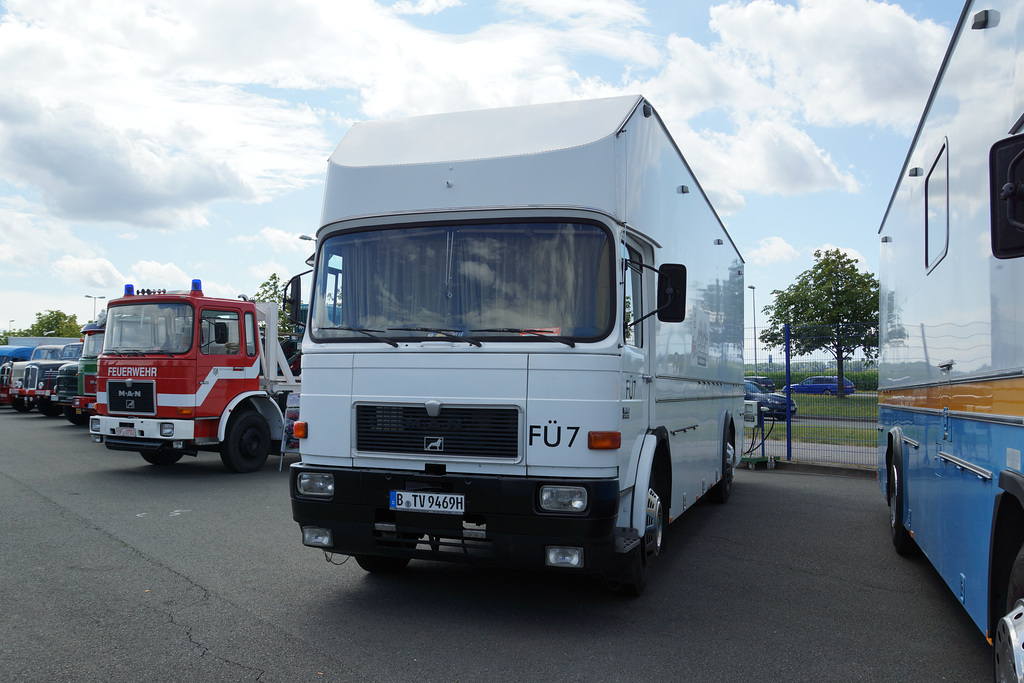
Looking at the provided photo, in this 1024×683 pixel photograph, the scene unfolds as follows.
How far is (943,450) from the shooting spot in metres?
4.99

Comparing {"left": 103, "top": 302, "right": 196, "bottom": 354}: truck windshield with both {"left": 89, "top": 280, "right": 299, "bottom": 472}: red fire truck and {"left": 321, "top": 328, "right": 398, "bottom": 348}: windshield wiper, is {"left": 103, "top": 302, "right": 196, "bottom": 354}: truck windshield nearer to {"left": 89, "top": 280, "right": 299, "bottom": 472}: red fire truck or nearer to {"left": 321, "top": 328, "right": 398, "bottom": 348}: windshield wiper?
{"left": 89, "top": 280, "right": 299, "bottom": 472}: red fire truck

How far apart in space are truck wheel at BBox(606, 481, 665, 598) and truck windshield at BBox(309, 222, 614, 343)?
151 centimetres

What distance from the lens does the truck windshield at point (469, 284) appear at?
5133mm

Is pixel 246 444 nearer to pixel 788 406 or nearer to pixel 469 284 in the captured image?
pixel 469 284

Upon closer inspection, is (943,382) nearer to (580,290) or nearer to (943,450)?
(943,450)

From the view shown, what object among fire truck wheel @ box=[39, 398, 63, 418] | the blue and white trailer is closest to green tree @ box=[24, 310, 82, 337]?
fire truck wheel @ box=[39, 398, 63, 418]

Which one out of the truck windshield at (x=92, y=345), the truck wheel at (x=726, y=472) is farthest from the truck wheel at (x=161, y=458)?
the truck wheel at (x=726, y=472)

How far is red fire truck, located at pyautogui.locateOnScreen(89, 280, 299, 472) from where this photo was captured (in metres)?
12.0

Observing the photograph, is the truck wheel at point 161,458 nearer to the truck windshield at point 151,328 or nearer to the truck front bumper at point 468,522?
the truck windshield at point 151,328

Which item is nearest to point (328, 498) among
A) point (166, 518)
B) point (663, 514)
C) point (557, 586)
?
point (557, 586)

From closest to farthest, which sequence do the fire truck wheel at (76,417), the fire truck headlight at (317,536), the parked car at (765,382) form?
1. the fire truck headlight at (317,536)
2. the parked car at (765,382)
3. the fire truck wheel at (76,417)

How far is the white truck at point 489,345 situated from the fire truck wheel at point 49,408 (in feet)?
77.2

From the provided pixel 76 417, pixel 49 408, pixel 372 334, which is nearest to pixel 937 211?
pixel 372 334

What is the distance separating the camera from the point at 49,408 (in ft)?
84.8
